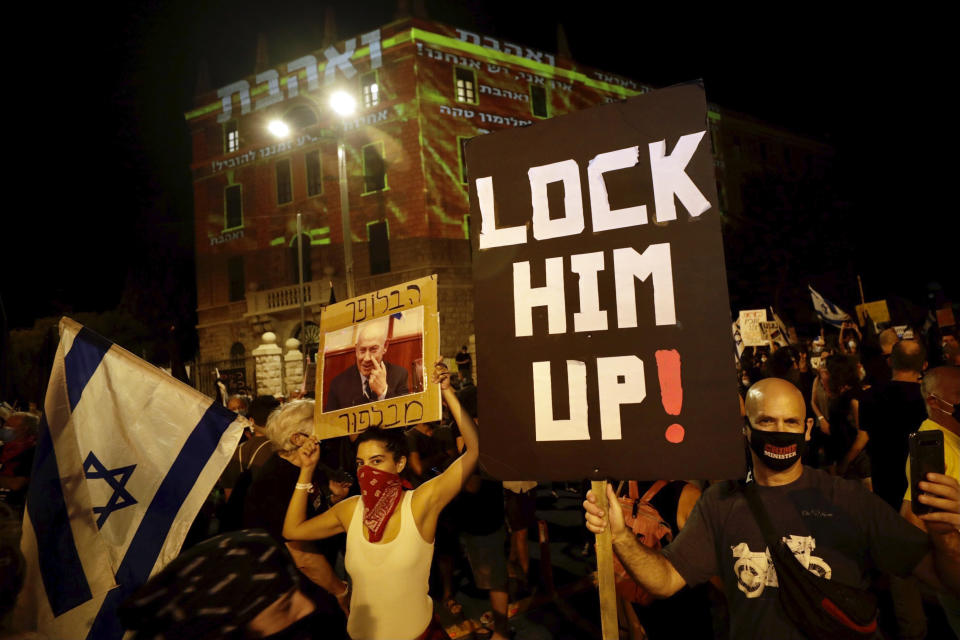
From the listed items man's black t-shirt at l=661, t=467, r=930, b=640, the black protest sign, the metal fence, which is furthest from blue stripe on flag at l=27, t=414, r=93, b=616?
the metal fence

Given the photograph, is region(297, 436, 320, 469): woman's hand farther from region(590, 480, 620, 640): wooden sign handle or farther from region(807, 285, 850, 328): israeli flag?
region(807, 285, 850, 328): israeli flag

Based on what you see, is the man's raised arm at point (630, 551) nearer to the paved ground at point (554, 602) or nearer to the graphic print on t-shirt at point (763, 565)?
the graphic print on t-shirt at point (763, 565)

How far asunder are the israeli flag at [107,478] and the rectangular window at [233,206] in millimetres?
28987

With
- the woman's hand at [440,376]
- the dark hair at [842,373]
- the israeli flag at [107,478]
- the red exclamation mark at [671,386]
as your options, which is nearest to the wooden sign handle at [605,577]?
the red exclamation mark at [671,386]

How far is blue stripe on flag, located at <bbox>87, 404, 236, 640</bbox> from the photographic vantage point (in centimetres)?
263

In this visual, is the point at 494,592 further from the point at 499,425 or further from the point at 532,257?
the point at 532,257

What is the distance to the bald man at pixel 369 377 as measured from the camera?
132 inches

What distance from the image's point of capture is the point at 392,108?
25625 mm

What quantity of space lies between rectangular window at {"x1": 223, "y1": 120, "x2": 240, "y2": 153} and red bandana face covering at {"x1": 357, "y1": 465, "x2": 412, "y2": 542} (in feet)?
99.7

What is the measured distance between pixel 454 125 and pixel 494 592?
77.4 ft

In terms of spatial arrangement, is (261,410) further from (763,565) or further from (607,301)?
(763,565)

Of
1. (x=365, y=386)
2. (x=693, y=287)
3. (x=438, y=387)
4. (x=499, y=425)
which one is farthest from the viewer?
(x=365, y=386)

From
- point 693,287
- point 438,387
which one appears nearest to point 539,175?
point 693,287

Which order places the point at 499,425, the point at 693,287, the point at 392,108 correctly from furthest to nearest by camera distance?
the point at 392,108
the point at 499,425
the point at 693,287
